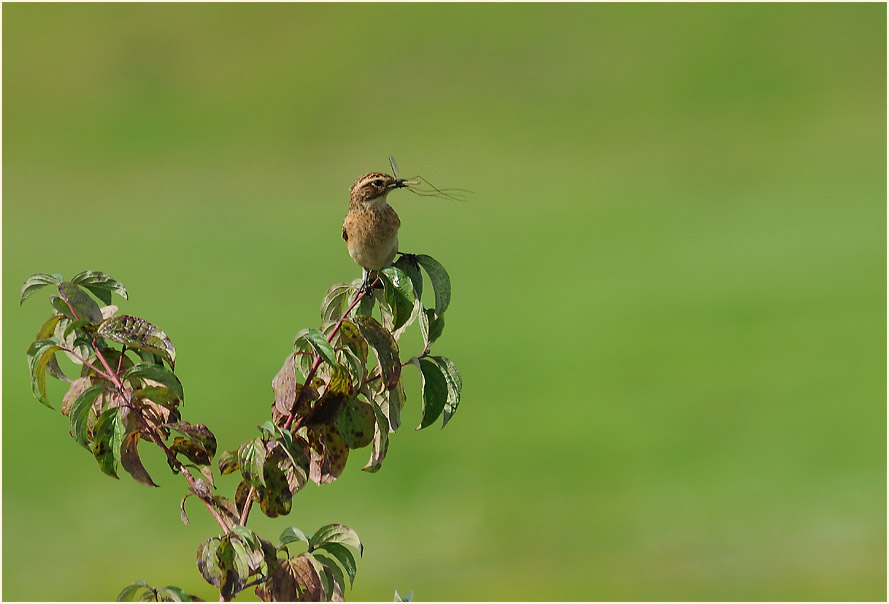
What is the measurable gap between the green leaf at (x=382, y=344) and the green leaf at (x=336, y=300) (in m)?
0.25

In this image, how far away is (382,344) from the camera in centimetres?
219

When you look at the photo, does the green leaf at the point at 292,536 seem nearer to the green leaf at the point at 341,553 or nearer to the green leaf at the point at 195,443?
the green leaf at the point at 341,553

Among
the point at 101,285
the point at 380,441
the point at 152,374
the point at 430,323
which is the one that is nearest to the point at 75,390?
the point at 101,285

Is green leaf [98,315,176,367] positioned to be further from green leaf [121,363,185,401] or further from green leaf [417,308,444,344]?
green leaf [417,308,444,344]

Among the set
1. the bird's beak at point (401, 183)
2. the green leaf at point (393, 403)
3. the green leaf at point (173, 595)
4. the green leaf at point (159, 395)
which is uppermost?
the bird's beak at point (401, 183)

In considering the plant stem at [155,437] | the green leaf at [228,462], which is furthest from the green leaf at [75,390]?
the green leaf at [228,462]

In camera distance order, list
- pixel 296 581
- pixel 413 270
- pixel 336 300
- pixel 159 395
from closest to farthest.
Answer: pixel 296 581, pixel 159 395, pixel 336 300, pixel 413 270

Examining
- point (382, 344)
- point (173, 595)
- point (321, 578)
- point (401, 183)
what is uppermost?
point (401, 183)

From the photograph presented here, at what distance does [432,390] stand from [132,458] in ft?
1.96

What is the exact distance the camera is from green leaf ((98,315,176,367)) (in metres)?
2.26

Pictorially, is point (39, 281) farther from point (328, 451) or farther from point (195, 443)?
point (328, 451)

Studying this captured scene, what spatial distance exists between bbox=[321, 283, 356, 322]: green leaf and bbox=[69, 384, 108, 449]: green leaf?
0.51 m

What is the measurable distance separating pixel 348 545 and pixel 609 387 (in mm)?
14003

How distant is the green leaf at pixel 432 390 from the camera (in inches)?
89.0
